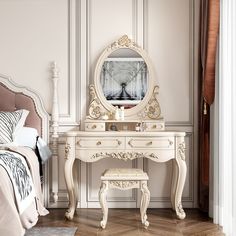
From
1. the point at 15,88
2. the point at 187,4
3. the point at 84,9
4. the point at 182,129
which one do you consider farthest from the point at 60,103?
the point at 187,4

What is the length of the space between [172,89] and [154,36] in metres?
0.57

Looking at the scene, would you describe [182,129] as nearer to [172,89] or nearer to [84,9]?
[172,89]

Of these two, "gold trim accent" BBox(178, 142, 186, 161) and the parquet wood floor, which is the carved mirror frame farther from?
the parquet wood floor

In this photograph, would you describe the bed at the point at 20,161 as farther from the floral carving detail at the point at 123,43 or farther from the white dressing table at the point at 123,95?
the floral carving detail at the point at 123,43

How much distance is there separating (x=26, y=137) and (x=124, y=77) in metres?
1.14

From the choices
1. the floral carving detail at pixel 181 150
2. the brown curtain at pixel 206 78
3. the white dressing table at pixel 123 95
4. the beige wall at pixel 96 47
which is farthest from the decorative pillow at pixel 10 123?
the brown curtain at pixel 206 78

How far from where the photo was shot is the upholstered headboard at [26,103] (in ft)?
14.2

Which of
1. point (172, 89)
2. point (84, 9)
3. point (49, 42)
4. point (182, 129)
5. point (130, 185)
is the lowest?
point (130, 185)

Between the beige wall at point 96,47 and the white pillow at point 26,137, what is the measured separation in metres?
0.39

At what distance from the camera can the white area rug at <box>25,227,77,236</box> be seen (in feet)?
10.8

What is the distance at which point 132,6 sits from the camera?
4422mm

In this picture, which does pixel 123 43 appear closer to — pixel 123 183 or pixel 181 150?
pixel 181 150

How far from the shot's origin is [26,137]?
13.3 feet

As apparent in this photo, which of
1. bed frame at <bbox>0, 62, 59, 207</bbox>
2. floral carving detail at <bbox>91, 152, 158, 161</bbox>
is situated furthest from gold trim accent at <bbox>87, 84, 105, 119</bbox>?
floral carving detail at <bbox>91, 152, 158, 161</bbox>
